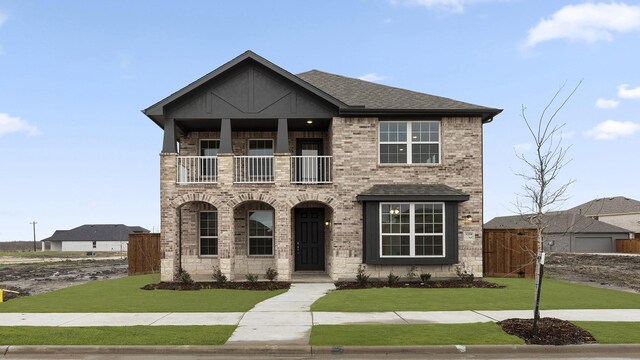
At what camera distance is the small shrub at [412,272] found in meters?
17.8

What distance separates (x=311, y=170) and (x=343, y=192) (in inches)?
84.6

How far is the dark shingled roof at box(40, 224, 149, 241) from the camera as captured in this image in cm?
8662

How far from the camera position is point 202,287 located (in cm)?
1653

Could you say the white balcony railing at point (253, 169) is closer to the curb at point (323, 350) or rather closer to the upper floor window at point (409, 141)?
the upper floor window at point (409, 141)

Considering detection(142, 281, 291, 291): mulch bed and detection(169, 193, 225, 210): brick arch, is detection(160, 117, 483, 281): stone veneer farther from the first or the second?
detection(142, 281, 291, 291): mulch bed

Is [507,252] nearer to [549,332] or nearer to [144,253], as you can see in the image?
[549,332]

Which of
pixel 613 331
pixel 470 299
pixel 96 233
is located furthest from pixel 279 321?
pixel 96 233

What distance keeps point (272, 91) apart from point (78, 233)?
8452cm

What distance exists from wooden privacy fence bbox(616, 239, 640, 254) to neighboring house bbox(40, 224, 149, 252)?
74.8 metres

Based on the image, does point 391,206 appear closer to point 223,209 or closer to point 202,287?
point 223,209

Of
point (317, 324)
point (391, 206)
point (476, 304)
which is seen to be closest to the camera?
point (317, 324)

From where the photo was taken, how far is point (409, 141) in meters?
18.5

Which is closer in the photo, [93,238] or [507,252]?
[507,252]

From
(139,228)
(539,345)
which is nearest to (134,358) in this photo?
(539,345)
